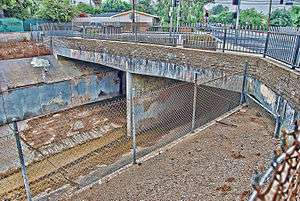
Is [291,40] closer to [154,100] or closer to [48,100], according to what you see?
[154,100]

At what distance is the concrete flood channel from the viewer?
12.0m

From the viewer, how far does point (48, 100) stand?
1756 centimetres

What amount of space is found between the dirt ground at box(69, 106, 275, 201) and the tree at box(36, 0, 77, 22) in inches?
1031

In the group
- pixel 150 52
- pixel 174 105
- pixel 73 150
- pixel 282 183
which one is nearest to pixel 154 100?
pixel 174 105

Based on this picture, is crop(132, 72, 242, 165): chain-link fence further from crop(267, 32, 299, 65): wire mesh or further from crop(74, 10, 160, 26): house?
crop(74, 10, 160, 26): house

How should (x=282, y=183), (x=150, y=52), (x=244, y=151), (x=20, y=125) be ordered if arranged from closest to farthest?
(x=282, y=183), (x=244, y=151), (x=150, y=52), (x=20, y=125)

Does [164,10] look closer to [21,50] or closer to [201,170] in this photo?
[21,50]

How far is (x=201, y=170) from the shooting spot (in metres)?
5.77

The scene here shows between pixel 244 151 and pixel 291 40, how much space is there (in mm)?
3724

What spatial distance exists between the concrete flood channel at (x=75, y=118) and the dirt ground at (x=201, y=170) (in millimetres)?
4198

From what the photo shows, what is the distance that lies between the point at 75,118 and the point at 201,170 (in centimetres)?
1188

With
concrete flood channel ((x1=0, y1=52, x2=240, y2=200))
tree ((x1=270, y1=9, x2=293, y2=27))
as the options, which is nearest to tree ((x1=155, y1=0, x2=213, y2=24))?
tree ((x1=270, y1=9, x2=293, y2=27))

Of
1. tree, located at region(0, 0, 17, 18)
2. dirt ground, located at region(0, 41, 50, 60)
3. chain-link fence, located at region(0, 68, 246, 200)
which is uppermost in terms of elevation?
tree, located at region(0, 0, 17, 18)

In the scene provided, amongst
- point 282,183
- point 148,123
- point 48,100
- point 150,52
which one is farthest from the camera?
point 48,100
